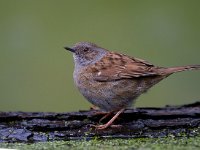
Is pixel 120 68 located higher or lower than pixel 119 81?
higher

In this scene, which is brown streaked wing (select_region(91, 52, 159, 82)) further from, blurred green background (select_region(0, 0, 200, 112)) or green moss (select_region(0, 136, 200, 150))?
blurred green background (select_region(0, 0, 200, 112))

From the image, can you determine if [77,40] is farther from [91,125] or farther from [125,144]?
[125,144]

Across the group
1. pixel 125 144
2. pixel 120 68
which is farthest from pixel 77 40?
pixel 125 144

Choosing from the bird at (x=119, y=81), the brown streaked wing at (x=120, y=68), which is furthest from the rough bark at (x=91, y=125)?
the brown streaked wing at (x=120, y=68)

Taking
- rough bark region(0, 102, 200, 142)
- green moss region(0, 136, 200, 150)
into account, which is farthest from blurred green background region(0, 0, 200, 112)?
green moss region(0, 136, 200, 150)

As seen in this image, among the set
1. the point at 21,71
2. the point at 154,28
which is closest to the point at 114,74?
the point at 21,71

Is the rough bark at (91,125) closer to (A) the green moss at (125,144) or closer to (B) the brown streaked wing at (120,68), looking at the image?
(A) the green moss at (125,144)
